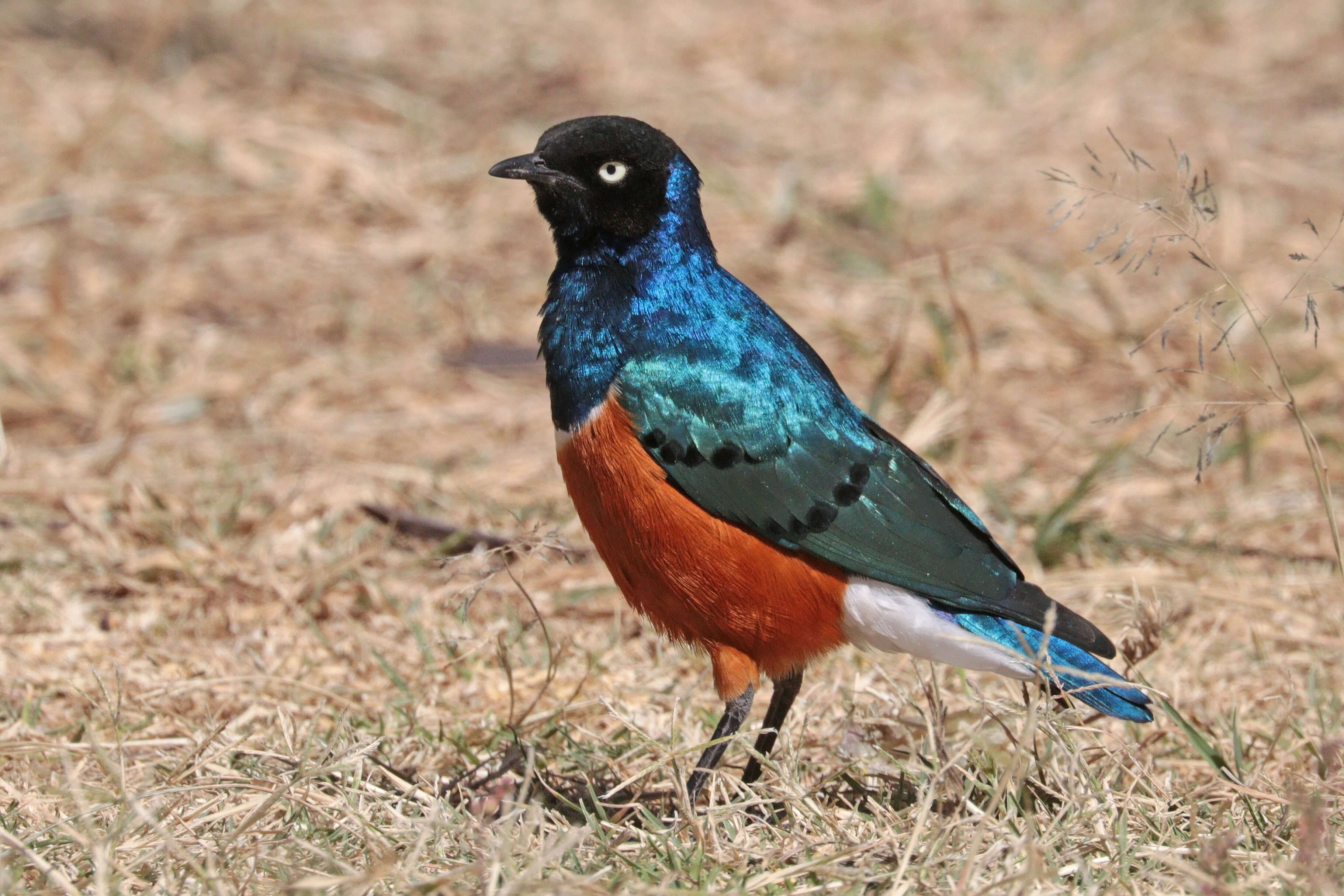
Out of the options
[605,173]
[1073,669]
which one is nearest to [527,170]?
[605,173]

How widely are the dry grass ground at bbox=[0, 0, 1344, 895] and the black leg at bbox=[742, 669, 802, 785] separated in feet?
0.37

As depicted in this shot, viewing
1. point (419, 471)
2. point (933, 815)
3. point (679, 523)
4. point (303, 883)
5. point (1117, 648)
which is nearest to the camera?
point (303, 883)

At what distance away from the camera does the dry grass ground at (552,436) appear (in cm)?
299

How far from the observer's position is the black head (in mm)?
3570

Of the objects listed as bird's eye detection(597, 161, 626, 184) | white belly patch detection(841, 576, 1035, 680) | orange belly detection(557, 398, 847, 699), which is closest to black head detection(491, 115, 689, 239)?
bird's eye detection(597, 161, 626, 184)

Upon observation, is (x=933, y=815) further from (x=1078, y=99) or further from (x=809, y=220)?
(x=1078, y=99)

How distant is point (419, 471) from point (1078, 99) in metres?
5.04

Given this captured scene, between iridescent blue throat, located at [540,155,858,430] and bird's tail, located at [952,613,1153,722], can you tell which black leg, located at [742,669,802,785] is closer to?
bird's tail, located at [952,613,1153,722]

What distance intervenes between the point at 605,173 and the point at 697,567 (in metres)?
1.02

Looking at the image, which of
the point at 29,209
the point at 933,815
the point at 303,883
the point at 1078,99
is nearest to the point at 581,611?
the point at 933,815

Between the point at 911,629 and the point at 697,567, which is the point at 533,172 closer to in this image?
the point at 697,567

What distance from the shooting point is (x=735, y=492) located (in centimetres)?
334

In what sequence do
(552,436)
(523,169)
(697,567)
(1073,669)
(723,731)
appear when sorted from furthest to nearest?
1. (552,436)
2. (523,169)
3. (723,731)
4. (697,567)
5. (1073,669)

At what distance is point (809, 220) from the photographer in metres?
7.36
